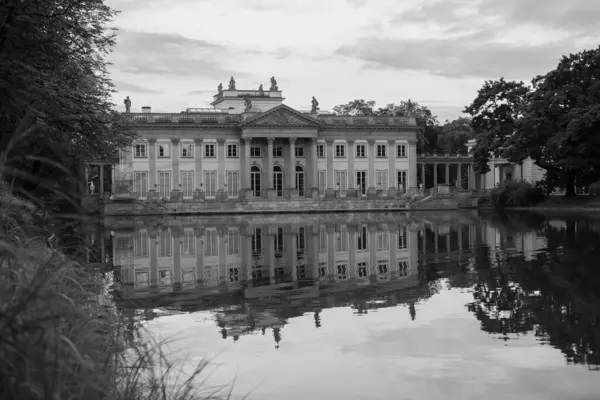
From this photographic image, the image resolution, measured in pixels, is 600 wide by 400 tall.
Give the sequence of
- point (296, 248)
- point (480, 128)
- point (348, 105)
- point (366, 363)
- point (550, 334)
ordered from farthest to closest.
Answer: point (348, 105), point (480, 128), point (296, 248), point (550, 334), point (366, 363)

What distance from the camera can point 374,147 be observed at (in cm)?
6575

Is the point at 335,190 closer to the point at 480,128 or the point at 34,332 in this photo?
the point at 480,128

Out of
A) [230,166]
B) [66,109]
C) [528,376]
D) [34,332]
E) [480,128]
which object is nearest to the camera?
[34,332]

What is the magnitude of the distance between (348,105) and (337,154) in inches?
1030

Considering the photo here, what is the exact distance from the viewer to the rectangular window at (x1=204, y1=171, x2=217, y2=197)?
205 ft

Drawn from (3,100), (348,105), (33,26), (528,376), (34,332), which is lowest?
(528,376)

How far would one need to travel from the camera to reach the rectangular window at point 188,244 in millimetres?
23188

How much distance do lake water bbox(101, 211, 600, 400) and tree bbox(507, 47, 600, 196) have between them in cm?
2669

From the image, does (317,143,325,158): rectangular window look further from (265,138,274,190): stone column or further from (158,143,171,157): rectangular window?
(158,143,171,157): rectangular window

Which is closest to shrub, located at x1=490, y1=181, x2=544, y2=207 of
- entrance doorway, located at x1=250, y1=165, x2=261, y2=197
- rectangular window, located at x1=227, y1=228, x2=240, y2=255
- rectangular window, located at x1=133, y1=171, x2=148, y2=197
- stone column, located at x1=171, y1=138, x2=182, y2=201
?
entrance doorway, located at x1=250, y1=165, x2=261, y2=197

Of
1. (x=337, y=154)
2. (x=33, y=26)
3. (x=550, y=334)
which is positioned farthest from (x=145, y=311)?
(x=337, y=154)

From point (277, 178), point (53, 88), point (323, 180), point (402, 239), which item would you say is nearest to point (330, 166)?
point (323, 180)

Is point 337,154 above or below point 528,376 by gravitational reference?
above

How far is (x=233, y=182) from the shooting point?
63.4 metres
